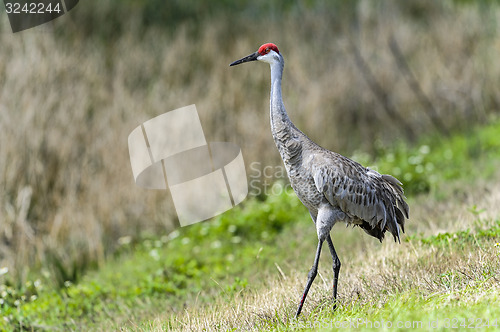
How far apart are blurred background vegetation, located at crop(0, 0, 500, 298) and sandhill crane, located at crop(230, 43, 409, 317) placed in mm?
4197

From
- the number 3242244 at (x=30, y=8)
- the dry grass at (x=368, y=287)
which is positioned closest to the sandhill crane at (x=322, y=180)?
the dry grass at (x=368, y=287)

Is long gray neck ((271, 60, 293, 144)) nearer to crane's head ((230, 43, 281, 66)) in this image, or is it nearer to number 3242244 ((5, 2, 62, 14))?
crane's head ((230, 43, 281, 66))

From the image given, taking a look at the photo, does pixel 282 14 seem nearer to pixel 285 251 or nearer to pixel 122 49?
pixel 122 49

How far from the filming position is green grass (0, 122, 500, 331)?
4.21 metres

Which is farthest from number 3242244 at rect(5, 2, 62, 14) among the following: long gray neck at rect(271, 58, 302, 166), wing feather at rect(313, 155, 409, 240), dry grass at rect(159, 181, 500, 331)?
wing feather at rect(313, 155, 409, 240)

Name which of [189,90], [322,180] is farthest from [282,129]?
[189,90]

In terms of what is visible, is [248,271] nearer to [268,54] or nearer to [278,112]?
[278,112]

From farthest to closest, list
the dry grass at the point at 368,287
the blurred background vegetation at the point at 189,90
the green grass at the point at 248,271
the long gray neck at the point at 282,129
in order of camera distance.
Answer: the blurred background vegetation at the point at 189,90 → the long gray neck at the point at 282,129 → the dry grass at the point at 368,287 → the green grass at the point at 248,271

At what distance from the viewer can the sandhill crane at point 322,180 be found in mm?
4867

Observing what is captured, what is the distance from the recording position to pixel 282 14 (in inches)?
576

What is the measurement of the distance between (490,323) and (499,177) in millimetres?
5590

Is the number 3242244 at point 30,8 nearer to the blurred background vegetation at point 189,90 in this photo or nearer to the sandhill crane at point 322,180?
the blurred background vegetation at point 189,90

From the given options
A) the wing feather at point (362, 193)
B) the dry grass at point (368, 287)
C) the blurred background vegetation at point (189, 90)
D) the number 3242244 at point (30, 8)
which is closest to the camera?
the dry grass at point (368, 287)

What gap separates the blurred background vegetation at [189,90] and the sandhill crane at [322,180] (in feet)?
13.8
